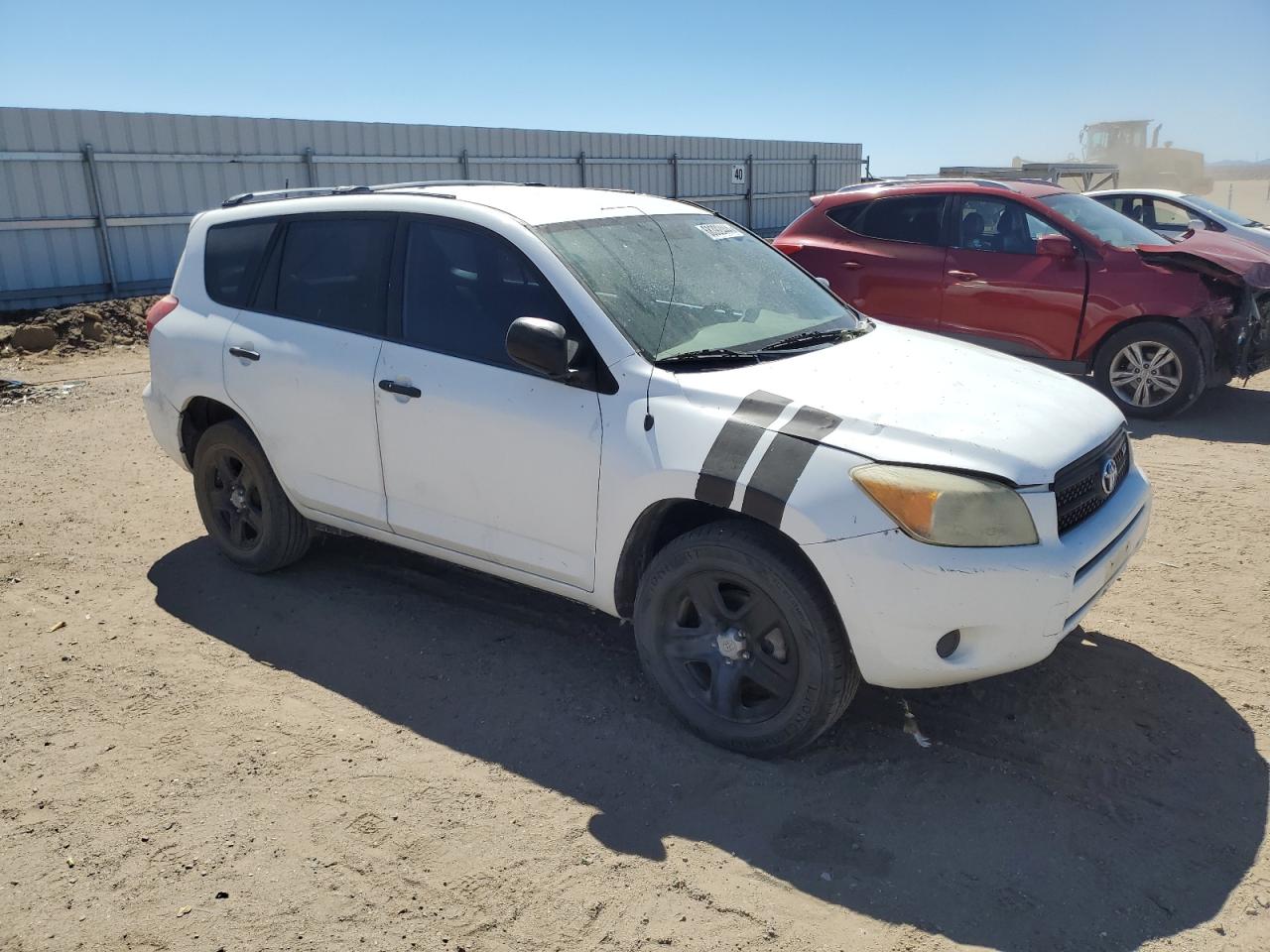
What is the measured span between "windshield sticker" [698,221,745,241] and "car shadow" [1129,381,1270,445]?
4335mm

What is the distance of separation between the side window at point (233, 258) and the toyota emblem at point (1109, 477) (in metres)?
3.78

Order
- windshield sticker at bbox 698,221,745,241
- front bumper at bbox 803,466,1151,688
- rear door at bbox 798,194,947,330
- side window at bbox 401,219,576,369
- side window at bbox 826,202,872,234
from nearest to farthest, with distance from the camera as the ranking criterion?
front bumper at bbox 803,466,1151,688
side window at bbox 401,219,576,369
windshield sticker at bbox 698,221,745,241
rear door at bbox 798,194,947,330
side window at bbox 826,202,872,234

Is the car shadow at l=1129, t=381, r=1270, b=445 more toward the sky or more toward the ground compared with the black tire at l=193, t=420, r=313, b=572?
more toward the ground

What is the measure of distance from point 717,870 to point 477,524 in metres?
1.66

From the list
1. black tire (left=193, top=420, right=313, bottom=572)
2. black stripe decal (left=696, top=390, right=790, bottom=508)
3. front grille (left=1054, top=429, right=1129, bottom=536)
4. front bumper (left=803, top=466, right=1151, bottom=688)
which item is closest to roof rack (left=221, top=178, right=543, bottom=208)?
black tire (left=193, top=420, right=313, bottom=572)

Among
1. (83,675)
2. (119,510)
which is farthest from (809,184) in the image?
(83,675)

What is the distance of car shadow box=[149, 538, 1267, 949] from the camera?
283 centimetres

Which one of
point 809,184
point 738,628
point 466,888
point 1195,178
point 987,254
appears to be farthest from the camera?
point 1195,178

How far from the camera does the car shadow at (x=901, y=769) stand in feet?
9.29

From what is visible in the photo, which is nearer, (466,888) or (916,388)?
(466,888)

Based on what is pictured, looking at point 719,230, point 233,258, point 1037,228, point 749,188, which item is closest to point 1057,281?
point 1037,228

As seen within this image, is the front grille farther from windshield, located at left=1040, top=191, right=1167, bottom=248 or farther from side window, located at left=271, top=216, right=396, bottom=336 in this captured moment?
windshield, located at left=1040, top=191, right=1167, bottom=248

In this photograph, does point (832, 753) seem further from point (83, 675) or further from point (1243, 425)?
point (1243, 425)

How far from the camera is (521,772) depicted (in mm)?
3449
